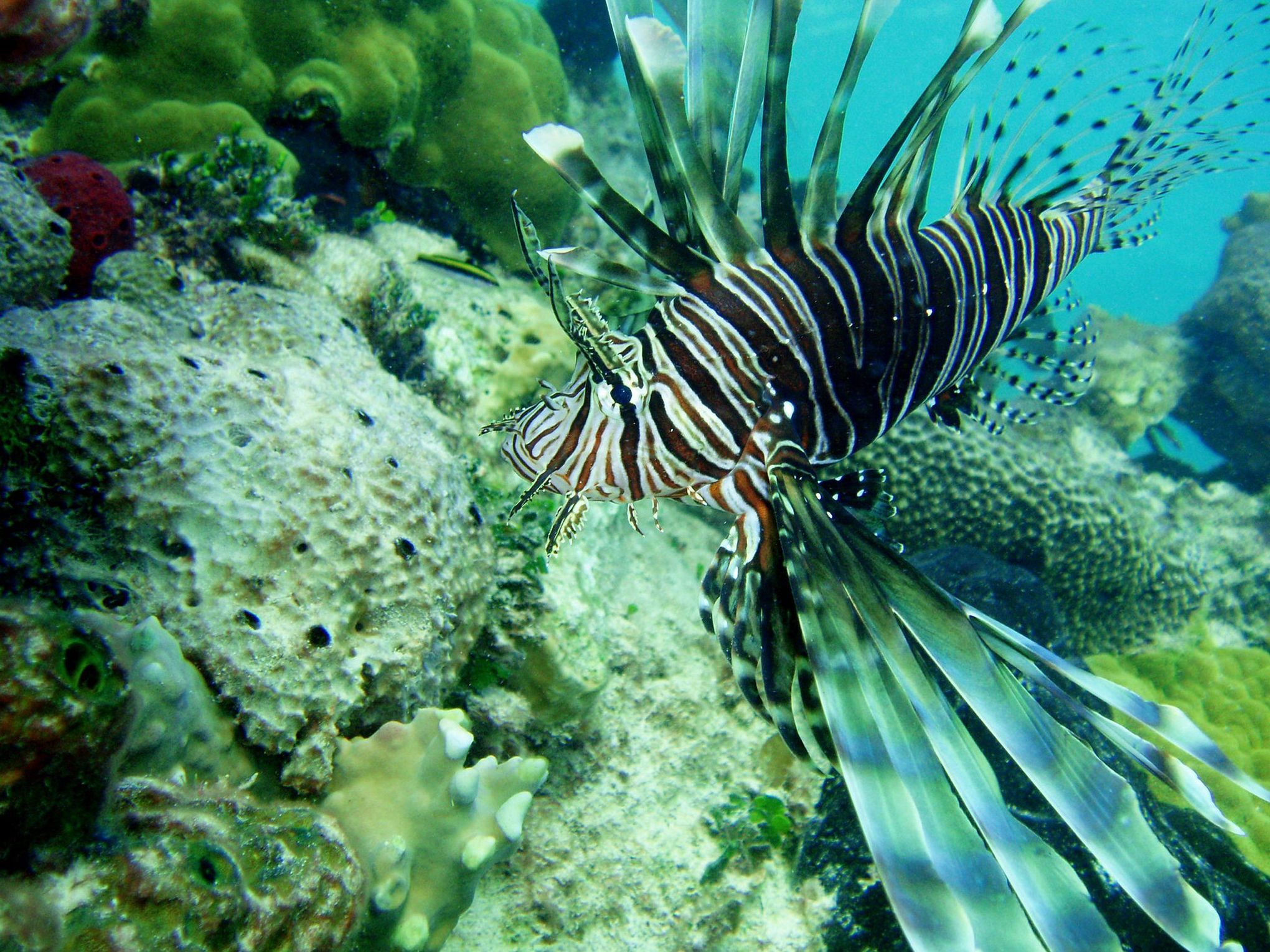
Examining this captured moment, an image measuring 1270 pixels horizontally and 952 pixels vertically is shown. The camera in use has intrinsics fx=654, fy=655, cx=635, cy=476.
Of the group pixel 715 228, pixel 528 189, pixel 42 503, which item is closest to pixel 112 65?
pixel 528 189

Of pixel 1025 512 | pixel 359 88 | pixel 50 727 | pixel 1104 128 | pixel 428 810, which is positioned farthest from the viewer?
pixel 359 88

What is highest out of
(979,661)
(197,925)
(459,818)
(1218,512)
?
(1218,512)

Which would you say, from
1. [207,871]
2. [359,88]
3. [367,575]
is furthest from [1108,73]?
[207,871]

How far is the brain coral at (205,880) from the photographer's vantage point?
46.6 inches

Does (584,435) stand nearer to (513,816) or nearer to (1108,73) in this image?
(513,816)

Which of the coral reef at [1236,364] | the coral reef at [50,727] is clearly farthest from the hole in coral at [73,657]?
the coral reef at [1236,364]

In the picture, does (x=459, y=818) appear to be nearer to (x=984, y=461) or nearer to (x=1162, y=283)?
(x=984, y=461)

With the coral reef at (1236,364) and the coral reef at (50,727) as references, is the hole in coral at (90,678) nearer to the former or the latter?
the coral reef at (50,727)

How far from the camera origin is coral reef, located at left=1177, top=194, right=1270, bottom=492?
8.91 metres

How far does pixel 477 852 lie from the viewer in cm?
217

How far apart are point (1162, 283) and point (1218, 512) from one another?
58489 mm

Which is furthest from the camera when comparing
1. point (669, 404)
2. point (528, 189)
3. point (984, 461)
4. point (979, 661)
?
point (528, 189)

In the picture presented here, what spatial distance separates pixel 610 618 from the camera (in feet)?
12.7

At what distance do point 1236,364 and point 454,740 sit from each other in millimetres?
11802
